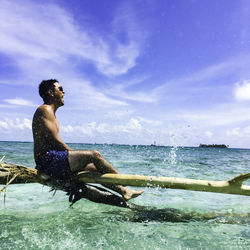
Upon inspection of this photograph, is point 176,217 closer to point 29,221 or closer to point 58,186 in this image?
point 58,186

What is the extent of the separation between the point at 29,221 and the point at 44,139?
145 centimetres

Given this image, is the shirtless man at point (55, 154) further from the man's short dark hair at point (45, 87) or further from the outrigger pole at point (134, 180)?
the man's short dark hair at point (45, 87)

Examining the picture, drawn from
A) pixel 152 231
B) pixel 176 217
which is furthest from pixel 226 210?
pixel 152 231

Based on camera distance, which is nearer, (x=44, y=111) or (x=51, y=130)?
(x=51, y=130)

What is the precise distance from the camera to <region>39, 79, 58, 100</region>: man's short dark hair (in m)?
4.58

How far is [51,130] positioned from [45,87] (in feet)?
3.32

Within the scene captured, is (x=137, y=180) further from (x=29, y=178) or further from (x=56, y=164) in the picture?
(x=29, y=178)

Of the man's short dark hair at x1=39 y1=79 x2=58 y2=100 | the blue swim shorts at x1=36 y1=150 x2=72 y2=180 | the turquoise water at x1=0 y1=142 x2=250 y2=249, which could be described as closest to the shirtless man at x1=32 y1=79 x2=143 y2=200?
the blue swim shorts at x1=36 y1=150 x2=72 y2=180

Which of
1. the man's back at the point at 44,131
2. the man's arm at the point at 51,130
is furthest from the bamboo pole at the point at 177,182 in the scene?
the man's back at the point at 44,131

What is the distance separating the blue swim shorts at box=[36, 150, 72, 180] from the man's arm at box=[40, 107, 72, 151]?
14 cm

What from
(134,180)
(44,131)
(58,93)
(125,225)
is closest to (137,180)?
(134,180)

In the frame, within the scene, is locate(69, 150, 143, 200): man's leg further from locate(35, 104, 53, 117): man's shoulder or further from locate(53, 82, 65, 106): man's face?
locate(53, 82, 65, 106): man's face

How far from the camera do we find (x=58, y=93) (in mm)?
4570

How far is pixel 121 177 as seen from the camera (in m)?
3.97
